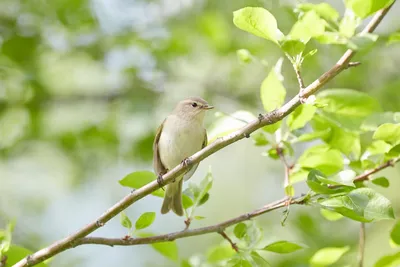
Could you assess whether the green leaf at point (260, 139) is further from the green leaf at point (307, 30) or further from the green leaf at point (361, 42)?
the green leaf at point (361, 42)

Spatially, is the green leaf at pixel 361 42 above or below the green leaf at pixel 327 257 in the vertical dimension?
above

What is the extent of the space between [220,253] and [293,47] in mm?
1537

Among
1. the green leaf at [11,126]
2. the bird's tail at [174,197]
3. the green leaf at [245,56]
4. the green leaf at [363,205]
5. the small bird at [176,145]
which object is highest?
the green leaf at [11,126]

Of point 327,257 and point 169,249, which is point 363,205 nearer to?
point 327,257

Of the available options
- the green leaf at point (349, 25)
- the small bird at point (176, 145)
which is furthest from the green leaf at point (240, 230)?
the small bird at point (176, 145)

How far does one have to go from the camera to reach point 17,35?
622cm

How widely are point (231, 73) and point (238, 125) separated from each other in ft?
13.3

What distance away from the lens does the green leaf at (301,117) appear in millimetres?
2873

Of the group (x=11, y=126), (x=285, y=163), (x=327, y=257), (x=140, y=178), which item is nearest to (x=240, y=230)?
(x=285, y=163)

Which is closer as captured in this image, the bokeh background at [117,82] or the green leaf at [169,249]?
the green leaf at [169,249]

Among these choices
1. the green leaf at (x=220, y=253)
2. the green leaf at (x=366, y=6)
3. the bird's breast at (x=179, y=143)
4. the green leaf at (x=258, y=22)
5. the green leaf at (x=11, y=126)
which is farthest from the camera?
the green leaf at (x=11, y=126)

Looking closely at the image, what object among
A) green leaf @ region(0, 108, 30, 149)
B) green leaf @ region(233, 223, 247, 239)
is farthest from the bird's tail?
green leaf @ region(0, 108, 30, 149)

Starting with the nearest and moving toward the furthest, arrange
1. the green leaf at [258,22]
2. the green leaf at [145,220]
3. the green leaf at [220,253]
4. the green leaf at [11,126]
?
1. the green leaf at [258,22]
2. the green leaf at [145,220]
3. the green leaf at [220,253]
4. the green leaf at [11,126]

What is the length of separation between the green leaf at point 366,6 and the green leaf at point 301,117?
0.62 m
